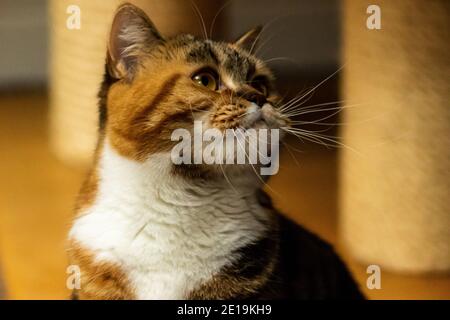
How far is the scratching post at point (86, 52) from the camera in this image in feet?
2.99

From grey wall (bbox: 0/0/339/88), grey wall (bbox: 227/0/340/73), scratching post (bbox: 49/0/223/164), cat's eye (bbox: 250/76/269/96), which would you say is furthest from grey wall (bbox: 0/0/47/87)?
cat's eye (bbox: 250/76/269/96)

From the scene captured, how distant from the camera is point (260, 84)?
888mm

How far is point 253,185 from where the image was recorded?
0.89 m

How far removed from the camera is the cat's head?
81 centimetres

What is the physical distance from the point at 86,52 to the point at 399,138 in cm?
54

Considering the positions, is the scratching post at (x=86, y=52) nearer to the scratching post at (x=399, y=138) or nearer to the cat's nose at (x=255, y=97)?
the cat's nose at (x=255, y=97)

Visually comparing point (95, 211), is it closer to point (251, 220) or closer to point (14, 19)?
point (251, 220)

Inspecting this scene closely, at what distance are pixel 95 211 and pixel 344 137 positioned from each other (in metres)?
0.59

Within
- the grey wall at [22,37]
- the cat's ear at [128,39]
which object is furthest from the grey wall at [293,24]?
the grey wall at [22,37]

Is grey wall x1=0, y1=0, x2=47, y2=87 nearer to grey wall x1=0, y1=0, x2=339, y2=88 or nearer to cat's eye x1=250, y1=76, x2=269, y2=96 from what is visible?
grey wall x1=0, y1=0, x2=339, y2=88

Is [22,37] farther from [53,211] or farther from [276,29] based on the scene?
[276,29]

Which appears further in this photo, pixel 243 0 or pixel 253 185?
pixel 243 0

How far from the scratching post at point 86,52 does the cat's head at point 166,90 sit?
0.06 metres
